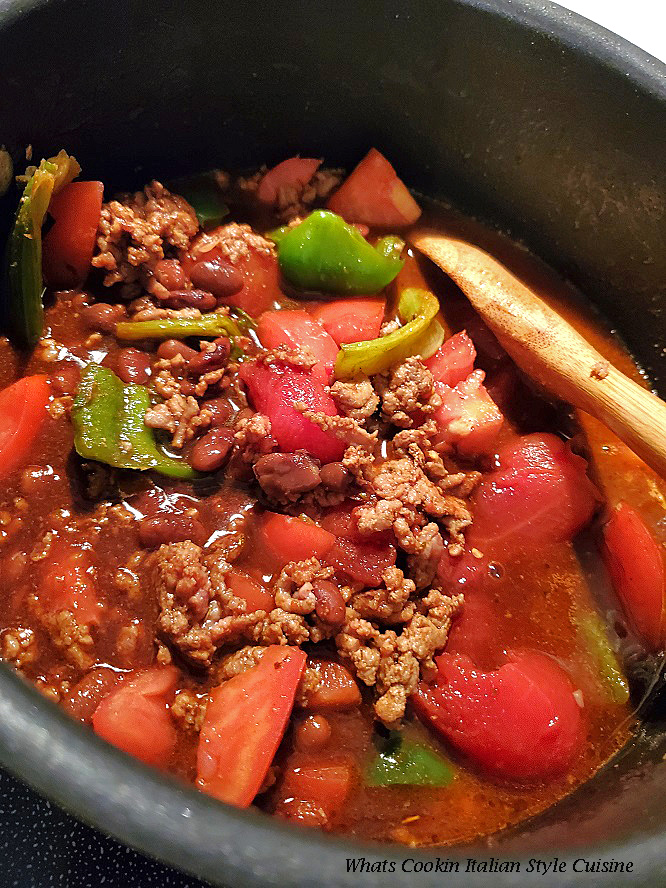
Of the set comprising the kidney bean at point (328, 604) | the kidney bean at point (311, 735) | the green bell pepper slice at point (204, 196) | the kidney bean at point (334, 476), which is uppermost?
the green bell pepper slice at point (204, 196)

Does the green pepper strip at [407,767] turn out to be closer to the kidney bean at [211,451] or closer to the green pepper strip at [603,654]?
the green pepper strip at [603,654]

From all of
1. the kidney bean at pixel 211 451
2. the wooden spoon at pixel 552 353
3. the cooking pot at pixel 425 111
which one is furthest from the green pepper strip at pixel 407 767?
the wooden spoon at pixel 552 353

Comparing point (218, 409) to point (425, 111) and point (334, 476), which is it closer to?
point (334, 476)

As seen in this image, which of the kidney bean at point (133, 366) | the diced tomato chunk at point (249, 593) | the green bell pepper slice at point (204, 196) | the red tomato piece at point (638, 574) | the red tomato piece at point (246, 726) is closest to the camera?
the red tomato piece at point (246, 726)

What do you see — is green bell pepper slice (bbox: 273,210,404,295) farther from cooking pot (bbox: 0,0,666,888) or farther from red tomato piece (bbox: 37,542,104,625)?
red tomato piece (bbox: 37,542,104,625)

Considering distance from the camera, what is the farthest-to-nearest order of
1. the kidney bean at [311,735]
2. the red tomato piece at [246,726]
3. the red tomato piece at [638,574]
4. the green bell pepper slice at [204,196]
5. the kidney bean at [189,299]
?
1. the green bell pepper slice at [204,196]
2. the kidney bean at [189,299]
3. the red tomato piece at [638,574]
4. the kidney bean at [311,735]
5. the red tomato piece at [246,726]

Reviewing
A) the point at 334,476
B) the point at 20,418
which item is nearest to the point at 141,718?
the point at 334,476

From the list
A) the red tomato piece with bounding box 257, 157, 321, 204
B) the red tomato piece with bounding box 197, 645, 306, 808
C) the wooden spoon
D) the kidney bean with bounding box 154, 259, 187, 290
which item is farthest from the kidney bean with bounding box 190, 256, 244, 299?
the red tomato piece with bounding box 197, 645, 306, 808
